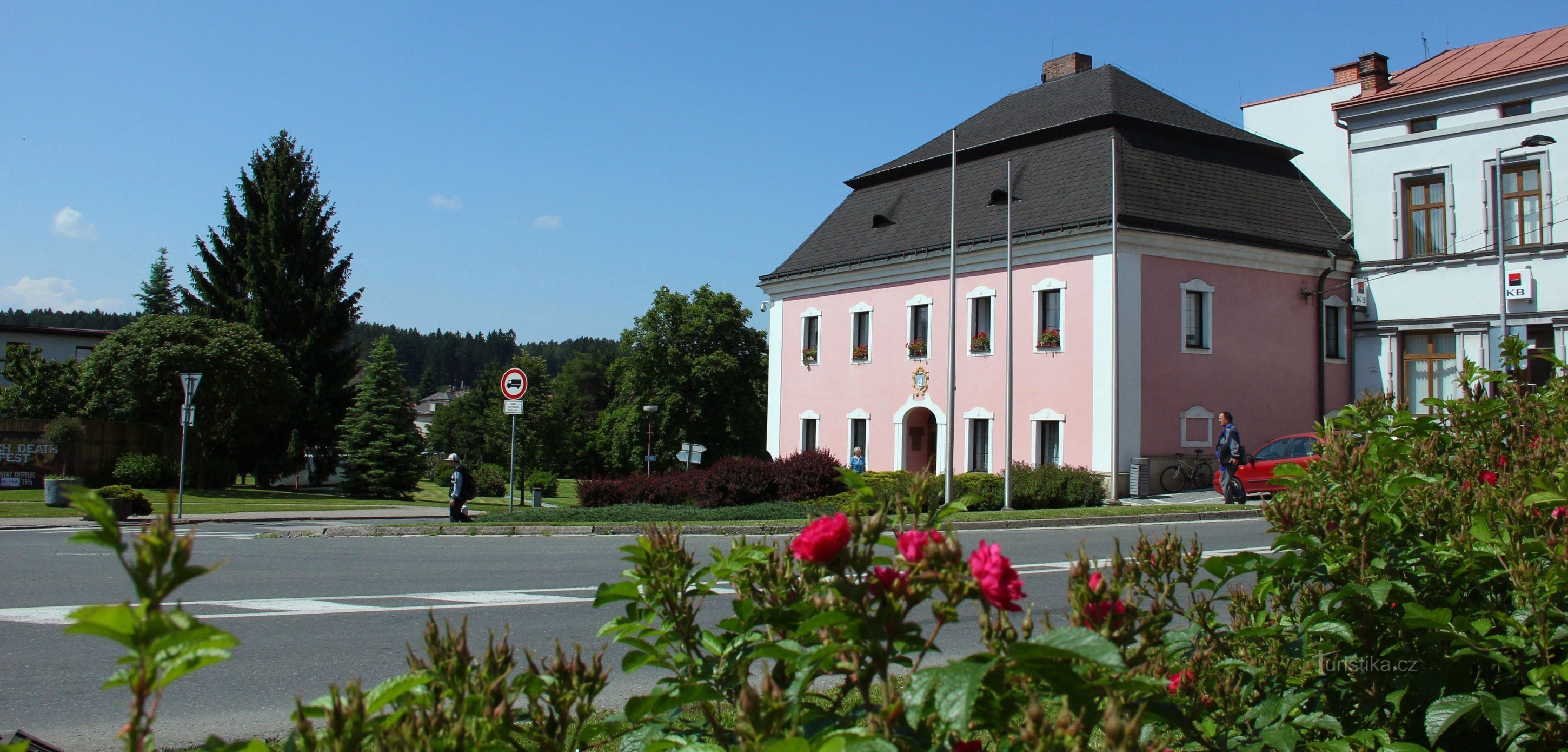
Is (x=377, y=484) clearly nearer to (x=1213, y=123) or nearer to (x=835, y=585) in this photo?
(x=1213, y=123)

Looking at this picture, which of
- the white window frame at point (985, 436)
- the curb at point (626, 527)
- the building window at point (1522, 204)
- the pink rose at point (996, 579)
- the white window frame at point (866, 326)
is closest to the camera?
the pink rose at point (996, 579)

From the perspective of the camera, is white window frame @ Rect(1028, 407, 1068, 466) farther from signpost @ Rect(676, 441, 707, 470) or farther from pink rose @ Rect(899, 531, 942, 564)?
pink rose @ Rect(899, 531, 942, 564)

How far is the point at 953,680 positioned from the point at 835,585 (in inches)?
12.3

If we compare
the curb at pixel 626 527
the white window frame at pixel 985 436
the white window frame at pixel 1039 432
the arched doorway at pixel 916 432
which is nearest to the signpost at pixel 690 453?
the arched doorway at pixel 916 432

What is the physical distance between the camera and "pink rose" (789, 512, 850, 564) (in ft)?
5.70

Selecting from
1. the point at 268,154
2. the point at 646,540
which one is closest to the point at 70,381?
the point at 268,154

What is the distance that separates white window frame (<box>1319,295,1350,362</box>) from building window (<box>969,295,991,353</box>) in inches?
360

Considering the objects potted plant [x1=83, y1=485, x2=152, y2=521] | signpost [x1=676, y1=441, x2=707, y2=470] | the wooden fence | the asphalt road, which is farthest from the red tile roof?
the wooden fence

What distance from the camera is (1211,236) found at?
28.4 meters

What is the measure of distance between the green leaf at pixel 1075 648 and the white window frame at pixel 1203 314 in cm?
2848

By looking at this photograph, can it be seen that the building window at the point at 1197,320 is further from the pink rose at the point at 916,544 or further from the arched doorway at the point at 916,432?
the pink rose at the point at 916,544

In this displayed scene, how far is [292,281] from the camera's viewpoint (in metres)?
46.4

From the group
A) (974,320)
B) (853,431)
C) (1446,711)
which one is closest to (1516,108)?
(974,320)

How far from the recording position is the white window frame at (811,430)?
36.9 m
